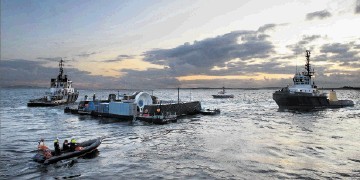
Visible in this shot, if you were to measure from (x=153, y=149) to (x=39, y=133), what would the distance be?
23.2 m

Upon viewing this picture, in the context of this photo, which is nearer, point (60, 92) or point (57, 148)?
point (57, 148)

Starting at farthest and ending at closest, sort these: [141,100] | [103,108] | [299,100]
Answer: [299,100] → [103,108] → [141,100]

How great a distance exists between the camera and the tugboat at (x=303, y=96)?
81812mm

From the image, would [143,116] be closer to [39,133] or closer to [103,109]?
[103,109]

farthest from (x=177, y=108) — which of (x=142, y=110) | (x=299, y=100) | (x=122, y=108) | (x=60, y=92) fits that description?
(x=60, y=92)

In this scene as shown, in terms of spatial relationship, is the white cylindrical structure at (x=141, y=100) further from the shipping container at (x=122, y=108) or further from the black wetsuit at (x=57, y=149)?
the black wetsuit at (x=57, y=149)

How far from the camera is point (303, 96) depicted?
81750 mm

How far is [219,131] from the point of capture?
44.7 m

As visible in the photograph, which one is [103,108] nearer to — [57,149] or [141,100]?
[141,100]

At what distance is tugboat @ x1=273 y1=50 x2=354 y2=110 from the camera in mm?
81812

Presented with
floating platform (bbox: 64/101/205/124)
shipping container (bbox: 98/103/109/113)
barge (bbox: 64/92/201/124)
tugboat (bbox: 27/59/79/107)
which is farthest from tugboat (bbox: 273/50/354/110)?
tugboat (bbox: 27/59/79/107)

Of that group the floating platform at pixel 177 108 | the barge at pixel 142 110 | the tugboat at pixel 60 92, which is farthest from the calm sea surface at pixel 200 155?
the tugboat at pixel 60 92

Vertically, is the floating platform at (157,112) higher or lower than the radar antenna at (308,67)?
lower

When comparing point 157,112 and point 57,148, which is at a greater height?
point 157,112
